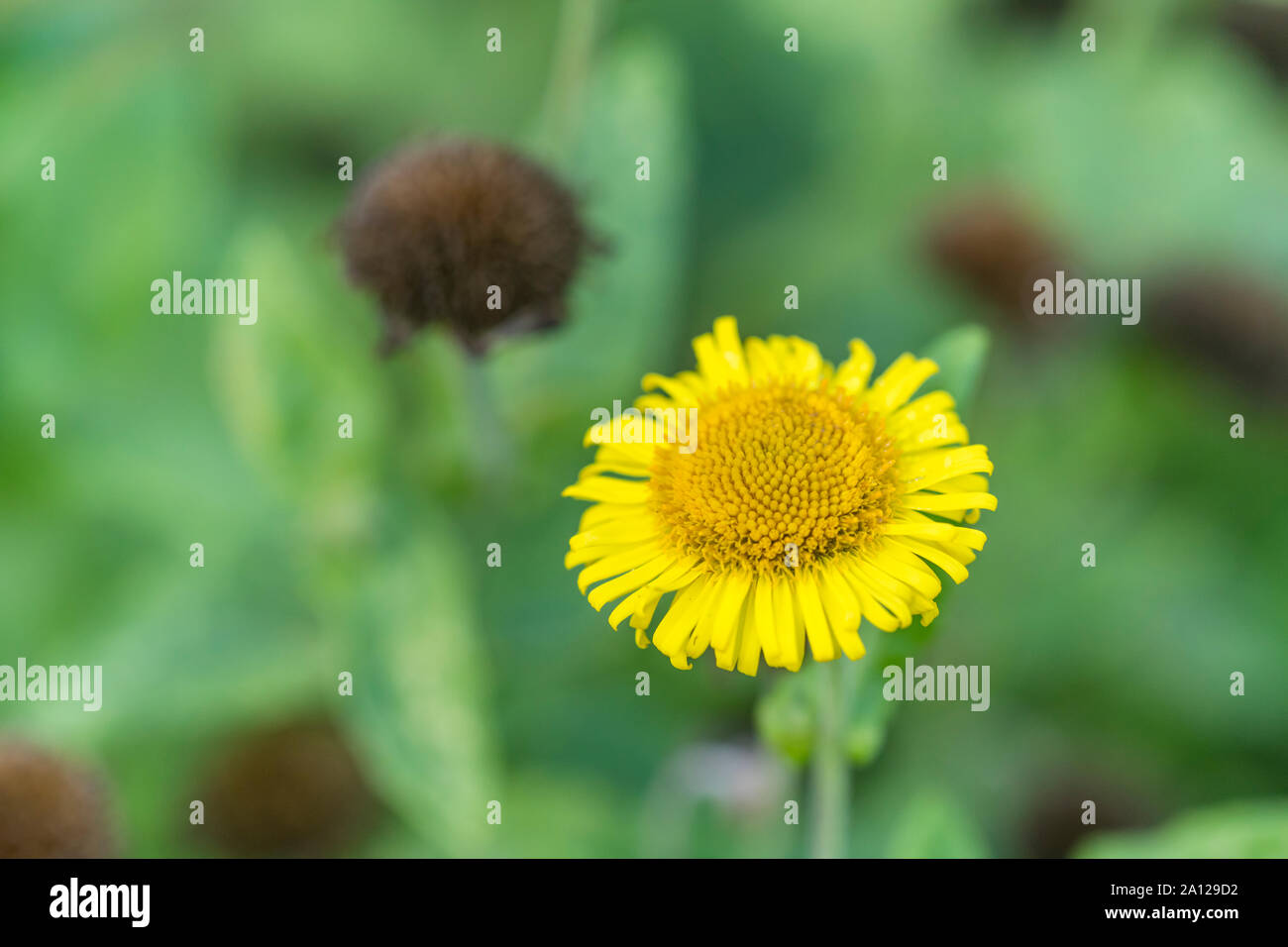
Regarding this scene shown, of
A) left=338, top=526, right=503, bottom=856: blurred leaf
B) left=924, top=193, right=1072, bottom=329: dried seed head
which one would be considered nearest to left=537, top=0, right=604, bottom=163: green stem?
left=338, top=526, right=503, bottom=856: blurred leaf

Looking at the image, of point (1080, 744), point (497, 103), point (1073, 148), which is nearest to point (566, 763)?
point (1080, 744)

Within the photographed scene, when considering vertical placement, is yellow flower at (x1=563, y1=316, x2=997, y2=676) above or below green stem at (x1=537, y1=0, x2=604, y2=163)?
below

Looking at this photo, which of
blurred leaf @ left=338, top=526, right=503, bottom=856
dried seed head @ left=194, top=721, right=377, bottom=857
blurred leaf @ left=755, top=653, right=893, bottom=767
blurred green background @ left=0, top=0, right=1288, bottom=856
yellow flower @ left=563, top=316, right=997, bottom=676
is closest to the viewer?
yellow flower @ left=563, top=316, right=997, bottom=676

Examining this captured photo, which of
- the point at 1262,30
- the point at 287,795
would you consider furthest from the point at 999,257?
the point at 287,795

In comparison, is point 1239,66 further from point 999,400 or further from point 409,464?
point 409,464

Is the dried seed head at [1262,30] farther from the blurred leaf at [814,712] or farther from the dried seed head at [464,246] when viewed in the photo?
the blurred leaf at [814,712]

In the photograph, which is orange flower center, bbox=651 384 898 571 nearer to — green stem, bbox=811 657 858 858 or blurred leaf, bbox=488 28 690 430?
green stem, bbox=811 657 858 858

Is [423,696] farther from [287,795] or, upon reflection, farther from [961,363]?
[961,363]
